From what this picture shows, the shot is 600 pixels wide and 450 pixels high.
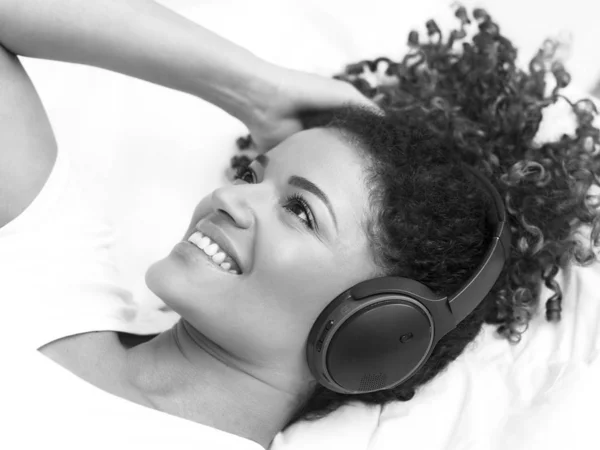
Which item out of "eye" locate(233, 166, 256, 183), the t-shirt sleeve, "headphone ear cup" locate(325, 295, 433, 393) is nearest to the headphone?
"headphone ear cup" locate(325, 295, 433, 393)

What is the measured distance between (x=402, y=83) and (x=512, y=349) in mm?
649

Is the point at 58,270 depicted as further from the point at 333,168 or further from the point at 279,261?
the point at 333,168

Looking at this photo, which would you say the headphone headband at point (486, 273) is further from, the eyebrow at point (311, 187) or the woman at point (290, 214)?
the eyebrow at point (311, 187)

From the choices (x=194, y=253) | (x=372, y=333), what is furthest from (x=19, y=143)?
(x=372, y=333)

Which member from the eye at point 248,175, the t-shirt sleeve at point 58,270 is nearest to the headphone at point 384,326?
the eye at point 248,175

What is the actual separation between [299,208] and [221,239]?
0.46ft

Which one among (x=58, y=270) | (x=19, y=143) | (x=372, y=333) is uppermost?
(x=19, y=143)

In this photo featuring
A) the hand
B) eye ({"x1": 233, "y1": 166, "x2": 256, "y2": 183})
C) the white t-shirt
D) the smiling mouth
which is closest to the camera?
the white t-shirt

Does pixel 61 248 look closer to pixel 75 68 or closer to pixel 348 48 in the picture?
pixel 75 68

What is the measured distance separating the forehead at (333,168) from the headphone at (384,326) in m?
Answer: 0.14

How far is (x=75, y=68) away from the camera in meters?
1.83

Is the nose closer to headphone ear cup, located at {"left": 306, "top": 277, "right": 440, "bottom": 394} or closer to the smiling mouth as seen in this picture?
the smiling mouth

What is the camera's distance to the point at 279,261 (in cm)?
109

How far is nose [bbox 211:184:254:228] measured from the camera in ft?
3.66
